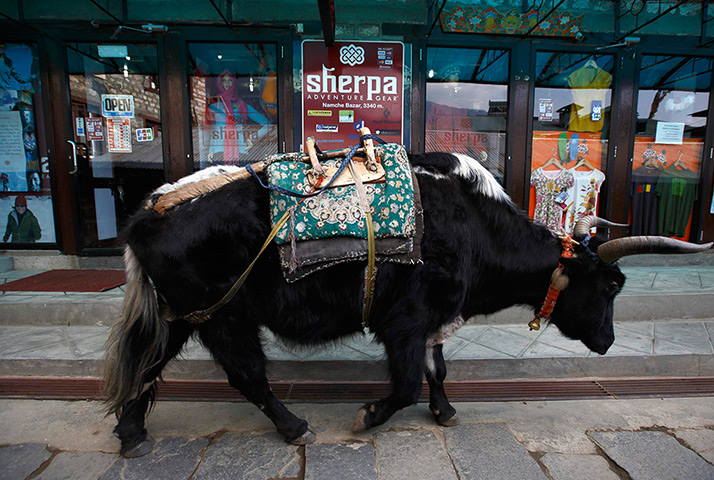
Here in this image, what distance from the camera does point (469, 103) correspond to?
573 cm

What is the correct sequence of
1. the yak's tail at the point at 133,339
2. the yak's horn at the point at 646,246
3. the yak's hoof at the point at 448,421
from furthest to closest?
1. the yak's hoof at the point at 448,421
2. the yak's tail at the point at 133,339
3. the yak's horn at the point at 646,246

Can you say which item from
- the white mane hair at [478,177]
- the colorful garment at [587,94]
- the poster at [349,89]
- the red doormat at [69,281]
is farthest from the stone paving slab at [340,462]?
the colorful garment at [587,94]

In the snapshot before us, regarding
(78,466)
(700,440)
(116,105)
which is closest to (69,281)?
(116,105)

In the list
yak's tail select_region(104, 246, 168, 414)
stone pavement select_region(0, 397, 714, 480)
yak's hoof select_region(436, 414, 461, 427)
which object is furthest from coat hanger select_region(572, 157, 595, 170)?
yak's tail select_region(104, 246, 168, 414)

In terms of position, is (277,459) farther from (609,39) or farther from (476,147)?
(609,39)

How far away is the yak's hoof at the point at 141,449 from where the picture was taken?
2.13 meters

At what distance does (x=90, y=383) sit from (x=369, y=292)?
8.14ft

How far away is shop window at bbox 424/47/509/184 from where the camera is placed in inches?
219

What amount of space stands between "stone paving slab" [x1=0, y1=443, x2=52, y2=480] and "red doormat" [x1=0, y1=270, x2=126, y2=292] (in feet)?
7.74

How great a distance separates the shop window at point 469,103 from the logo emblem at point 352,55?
102 cm

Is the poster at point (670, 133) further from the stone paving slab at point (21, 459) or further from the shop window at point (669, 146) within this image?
the stone paving slab at point (21, 459)

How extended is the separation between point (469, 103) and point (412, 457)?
201 inches

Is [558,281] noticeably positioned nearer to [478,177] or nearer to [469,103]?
[478,177]

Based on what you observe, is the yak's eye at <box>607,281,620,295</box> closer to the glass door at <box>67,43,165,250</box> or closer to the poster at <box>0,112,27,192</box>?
the glass door at <box>67,43,165,250</box>
